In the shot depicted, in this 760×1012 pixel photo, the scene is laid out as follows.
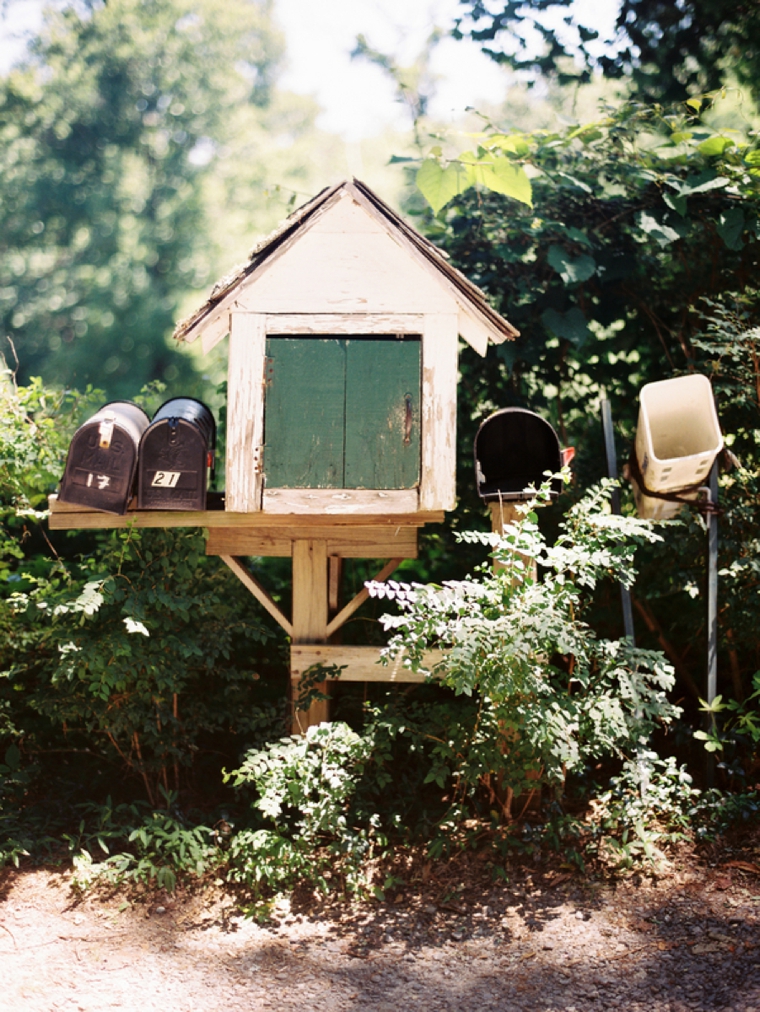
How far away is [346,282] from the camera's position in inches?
153

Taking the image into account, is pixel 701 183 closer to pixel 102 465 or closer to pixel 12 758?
pixel 102 465

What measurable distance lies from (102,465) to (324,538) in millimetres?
1205

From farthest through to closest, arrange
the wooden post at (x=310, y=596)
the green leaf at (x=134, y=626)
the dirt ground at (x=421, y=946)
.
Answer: the wooden post at (x=310, y=596) < the green leaf at (x=134, y=626) < the dirt ground at (x=421, y=946)

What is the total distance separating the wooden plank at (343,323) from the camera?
12.7 ft

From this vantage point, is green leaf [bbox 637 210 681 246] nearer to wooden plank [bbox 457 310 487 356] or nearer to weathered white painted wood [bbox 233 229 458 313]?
wooden plank [bbox 457 310 487 356]

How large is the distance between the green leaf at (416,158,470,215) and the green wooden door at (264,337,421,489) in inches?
28.4

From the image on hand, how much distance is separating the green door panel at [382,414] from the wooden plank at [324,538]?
68 cm

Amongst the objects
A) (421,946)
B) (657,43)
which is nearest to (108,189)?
(657,43)

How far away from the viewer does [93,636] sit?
14.3 feet

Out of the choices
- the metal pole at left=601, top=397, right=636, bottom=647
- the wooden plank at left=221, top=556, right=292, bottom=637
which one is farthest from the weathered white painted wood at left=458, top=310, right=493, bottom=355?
the wooden plank at left=221, top=556, right=292, bottom=637

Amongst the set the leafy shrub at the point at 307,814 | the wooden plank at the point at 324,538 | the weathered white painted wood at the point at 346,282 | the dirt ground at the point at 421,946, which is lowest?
the dirt ground at the point at 421,946

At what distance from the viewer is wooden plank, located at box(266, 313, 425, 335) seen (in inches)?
153

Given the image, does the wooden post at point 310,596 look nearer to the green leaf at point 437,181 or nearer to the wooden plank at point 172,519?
the wooden plank at point 172,519

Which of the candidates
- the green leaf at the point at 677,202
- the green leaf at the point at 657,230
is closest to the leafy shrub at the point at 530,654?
the green leaf at the point at 657,230
